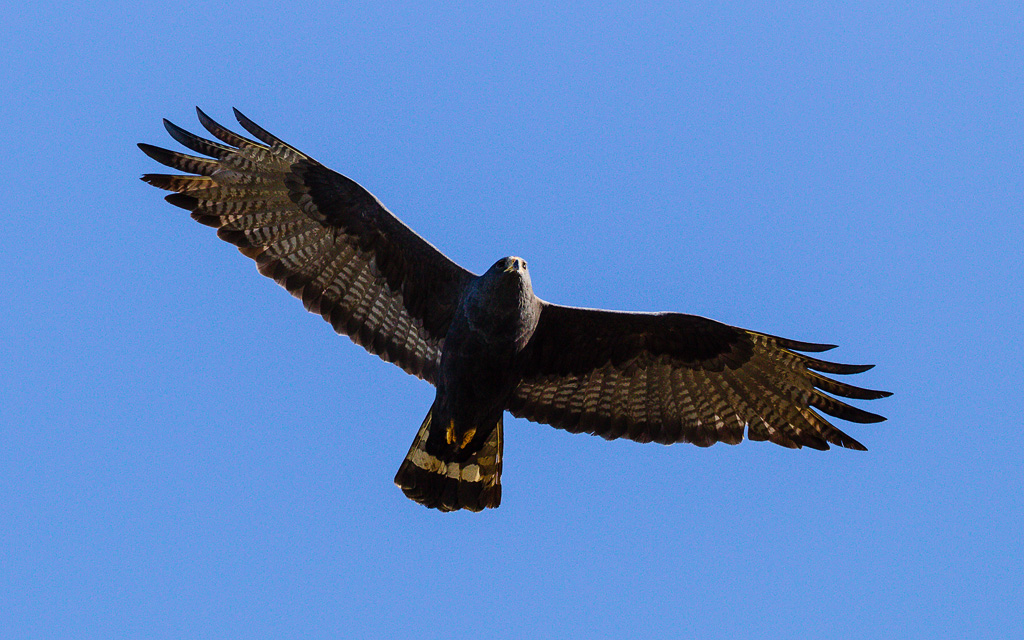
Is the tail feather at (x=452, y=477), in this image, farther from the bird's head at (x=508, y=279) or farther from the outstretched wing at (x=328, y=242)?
→ the bird's head at (x=508, y=279)

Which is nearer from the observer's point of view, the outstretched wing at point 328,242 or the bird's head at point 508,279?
the bird's head at point 508,279

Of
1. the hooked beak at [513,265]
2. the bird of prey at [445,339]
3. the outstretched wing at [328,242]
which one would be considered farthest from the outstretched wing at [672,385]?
the hooked beak at [513,265]

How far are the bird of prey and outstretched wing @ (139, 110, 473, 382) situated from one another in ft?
0.04

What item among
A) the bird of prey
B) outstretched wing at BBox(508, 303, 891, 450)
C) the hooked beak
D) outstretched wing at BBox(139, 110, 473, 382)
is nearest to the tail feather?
the bird of prey

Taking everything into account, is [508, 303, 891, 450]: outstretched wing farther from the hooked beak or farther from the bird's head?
the hooked beak

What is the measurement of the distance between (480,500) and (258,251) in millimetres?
2990

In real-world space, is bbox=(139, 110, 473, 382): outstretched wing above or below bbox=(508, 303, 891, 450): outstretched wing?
above

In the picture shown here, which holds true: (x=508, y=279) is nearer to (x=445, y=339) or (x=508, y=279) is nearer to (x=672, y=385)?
(x=445, y=339)

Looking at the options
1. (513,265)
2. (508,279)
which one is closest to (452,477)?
(508,279)

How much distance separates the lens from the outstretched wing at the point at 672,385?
895cm

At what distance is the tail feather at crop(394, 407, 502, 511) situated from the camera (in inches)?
348

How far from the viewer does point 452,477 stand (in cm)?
888

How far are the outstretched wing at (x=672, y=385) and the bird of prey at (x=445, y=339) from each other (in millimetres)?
12

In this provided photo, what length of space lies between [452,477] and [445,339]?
1297mm
